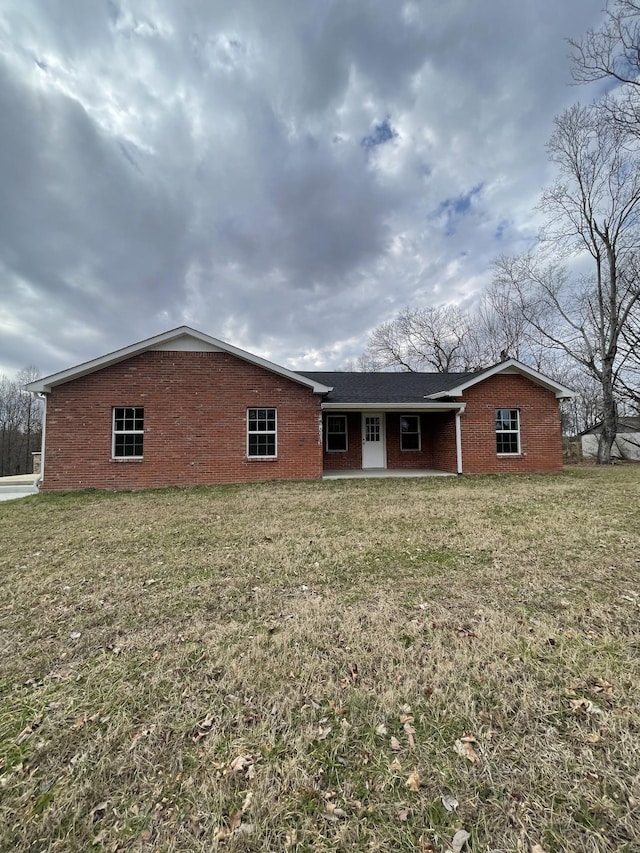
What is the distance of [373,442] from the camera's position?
14.6 metres

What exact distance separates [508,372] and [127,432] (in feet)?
42.7

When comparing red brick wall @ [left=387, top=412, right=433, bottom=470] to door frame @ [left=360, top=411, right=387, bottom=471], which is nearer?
door frame @ [left=360, top=411, right=387, bottom=471]

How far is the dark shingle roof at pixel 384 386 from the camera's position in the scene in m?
13.3

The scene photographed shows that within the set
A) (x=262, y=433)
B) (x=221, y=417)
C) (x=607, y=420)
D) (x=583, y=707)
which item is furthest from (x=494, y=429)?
(x=583, y=707)

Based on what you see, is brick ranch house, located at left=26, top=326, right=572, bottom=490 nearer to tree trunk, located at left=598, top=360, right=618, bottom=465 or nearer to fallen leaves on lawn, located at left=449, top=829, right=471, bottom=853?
tree trunk, located at left=598, top=360, right=618, bottom=465

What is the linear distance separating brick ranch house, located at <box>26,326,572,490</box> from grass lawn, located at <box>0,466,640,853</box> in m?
6.09

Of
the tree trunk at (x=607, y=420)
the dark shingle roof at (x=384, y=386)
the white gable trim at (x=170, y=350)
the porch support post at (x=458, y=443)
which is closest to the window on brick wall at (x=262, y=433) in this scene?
the white gable trim at (x=170, y=350)

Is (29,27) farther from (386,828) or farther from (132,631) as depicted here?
(386,828)

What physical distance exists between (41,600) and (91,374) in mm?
8871

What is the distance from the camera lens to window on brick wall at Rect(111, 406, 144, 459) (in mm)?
10852

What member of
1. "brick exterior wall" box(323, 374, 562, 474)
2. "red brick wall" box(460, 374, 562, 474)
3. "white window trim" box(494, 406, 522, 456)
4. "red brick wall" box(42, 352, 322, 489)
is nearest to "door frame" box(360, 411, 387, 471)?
"brick exterior wall" box(323, 374, 562, 474)

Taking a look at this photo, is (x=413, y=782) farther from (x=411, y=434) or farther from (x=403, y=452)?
(x=411, y=434)

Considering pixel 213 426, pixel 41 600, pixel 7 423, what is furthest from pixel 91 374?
pixel 7 423

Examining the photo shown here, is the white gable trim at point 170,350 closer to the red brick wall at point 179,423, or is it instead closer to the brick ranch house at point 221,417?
the brick ranch house at point 221,417
